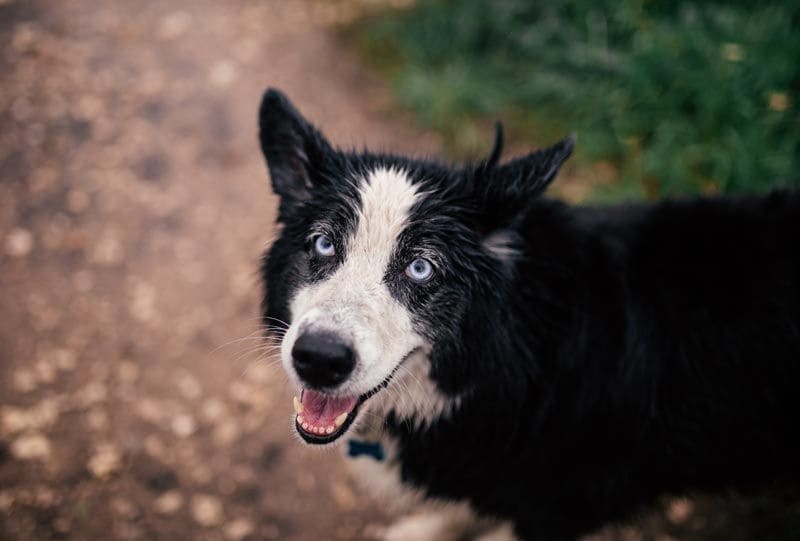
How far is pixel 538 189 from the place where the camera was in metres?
1.80

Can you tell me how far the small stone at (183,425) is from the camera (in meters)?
3.31

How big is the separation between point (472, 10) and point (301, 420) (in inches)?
173

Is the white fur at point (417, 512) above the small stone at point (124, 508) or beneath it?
beneath

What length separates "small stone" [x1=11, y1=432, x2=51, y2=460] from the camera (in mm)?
3105

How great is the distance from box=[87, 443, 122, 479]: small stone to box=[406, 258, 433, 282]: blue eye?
2391 mm

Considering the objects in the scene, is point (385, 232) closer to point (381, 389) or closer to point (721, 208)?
point (381, 389)

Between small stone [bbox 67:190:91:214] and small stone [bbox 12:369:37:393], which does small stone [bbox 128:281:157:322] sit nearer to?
small stone [bbox 12:369:37:393]

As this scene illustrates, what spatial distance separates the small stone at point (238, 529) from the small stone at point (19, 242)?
8.59 feet

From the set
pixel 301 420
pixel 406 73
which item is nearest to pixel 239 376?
A: pixel 301 420

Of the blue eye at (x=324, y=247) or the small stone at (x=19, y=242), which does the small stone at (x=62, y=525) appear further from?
the blue eye at (x=324, y=247)

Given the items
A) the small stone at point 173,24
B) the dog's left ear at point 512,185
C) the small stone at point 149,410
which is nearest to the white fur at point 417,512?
the dog's left ear at point 512,185

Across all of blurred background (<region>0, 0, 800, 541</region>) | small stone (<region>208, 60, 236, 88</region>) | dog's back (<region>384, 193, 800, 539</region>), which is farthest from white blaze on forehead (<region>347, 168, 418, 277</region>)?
small stone (<region>208, 60, 236, 88</region>)

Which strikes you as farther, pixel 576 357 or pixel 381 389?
pixel 576 357

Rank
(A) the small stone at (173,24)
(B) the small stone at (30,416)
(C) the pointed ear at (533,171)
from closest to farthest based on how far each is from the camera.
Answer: (C) the pointed ear at (533,171), (B) the small stone at (30,416), (A) the small stone at (173,24)
